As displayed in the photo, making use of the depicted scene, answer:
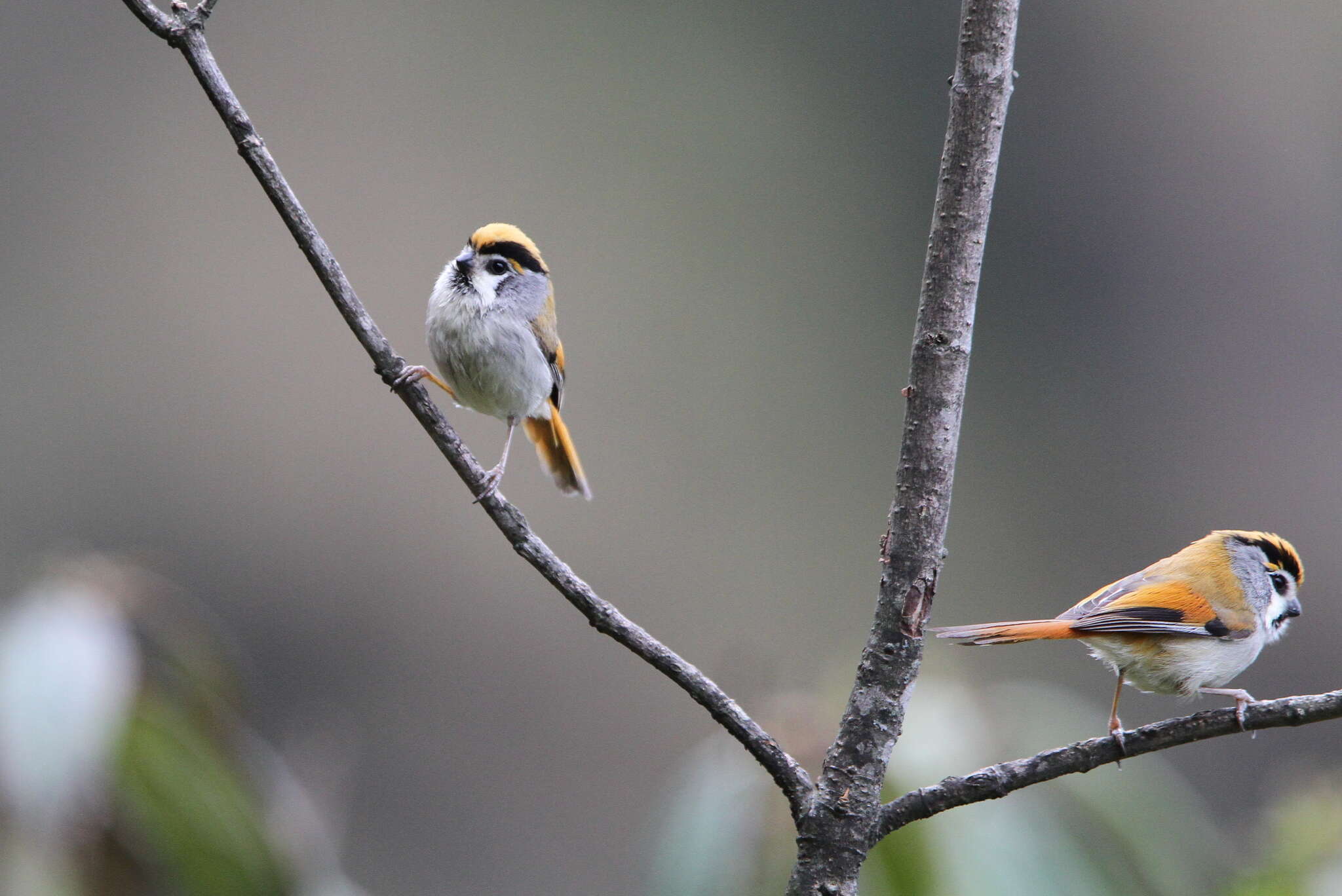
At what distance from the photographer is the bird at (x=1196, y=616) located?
1.76 m

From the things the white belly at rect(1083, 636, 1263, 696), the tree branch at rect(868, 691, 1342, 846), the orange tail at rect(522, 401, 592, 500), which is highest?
the orange tail at rect(522, 401, 592, 500)

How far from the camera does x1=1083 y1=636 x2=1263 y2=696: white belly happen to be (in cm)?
180

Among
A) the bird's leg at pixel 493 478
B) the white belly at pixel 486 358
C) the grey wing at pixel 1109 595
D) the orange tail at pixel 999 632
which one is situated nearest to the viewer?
the bird's leg at pixel 493 478

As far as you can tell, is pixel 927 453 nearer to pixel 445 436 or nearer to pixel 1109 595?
pixel 445 436

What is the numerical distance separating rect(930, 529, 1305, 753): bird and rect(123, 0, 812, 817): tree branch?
71 cm

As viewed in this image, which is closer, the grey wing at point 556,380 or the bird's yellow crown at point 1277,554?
the bird's yellow crown at point 1277,554

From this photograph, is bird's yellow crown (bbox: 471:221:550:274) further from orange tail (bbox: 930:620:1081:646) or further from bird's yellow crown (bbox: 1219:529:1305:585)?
bird's yellow crown (bbox: 1219:529:1305:585)

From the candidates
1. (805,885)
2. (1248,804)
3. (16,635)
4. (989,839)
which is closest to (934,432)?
(805,885)

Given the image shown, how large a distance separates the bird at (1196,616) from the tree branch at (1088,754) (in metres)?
0.52

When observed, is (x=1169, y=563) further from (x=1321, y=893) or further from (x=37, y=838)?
(x=37, y=838)

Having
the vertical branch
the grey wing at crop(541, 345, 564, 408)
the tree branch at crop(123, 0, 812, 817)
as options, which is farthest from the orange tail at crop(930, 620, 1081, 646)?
the grey wing at crop(541, 345, 564, 408)

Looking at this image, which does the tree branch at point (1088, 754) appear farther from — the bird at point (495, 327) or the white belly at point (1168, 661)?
the bird at point (495, 327)

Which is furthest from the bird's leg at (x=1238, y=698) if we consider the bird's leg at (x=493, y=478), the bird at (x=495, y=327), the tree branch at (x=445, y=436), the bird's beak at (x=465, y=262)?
the bird's beak at (x=465, y=262)

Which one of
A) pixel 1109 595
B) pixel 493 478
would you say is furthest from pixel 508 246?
pixel 1109 595
